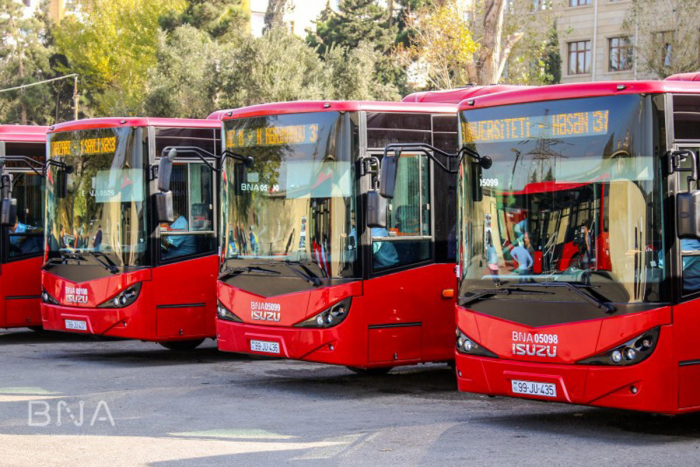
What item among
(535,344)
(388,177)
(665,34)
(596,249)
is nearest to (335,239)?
(388,177)

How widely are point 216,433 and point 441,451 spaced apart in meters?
1.97

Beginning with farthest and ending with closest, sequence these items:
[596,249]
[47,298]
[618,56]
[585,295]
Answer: [618,56] → [47,298] → [585,295] → [596,249]

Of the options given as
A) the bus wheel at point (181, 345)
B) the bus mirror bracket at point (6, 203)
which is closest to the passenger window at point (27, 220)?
the bus mirror bracket at point (6, 203)

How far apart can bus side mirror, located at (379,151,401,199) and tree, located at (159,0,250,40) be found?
1666 inches

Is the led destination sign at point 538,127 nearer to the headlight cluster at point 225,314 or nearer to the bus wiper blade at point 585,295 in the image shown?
the bus wiper blade at point 585,295

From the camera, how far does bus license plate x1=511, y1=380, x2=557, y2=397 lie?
9688mm

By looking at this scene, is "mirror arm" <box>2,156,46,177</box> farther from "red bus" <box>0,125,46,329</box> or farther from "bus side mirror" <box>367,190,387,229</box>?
"bus side mirror" <box>367,190,387,229</box>

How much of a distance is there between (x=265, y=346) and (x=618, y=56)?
46.0 metres

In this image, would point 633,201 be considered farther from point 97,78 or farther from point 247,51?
point 97,78

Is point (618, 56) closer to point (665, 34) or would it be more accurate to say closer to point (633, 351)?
point (665, 34)

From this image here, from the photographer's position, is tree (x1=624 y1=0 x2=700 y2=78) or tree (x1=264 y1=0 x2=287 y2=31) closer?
tree (x1=264 y1=0 x2=287 y2=31)

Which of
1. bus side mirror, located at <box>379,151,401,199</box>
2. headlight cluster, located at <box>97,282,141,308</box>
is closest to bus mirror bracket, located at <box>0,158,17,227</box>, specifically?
headlight cluster, located at <box>97,282,141,308</box>

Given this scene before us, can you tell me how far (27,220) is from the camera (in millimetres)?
16859

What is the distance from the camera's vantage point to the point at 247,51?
123 ft
